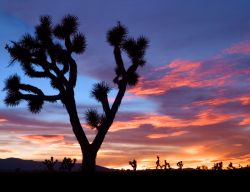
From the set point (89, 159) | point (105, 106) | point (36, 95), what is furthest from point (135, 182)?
point (36, 95)

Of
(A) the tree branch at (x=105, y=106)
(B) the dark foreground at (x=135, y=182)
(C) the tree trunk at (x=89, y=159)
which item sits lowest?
(B) the dark foreground at (x=135, y=182)

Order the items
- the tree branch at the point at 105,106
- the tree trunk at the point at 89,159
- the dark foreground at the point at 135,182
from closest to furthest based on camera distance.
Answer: the dark foreground at the point at 135,182 < the tree trunk at the point at 89,159 < the tree branch at the point at 105,106

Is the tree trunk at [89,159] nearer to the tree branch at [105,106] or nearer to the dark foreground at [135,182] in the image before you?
the tree branch at [105,106]

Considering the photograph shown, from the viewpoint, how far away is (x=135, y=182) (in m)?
10.8

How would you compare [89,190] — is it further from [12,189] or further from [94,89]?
[94,89]

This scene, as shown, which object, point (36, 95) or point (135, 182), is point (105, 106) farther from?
point (135, 182)

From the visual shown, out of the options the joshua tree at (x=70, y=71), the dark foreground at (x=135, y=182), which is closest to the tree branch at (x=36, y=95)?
the joshua tree at (x=70, y=71)

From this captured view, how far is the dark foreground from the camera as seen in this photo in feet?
33.3

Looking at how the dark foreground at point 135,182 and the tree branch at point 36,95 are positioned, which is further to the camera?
the tree branch at point 36,95

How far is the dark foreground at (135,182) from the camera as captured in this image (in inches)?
400

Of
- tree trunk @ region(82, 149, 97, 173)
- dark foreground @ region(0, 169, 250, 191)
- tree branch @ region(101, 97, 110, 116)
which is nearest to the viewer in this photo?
dark foreground @ region(0, 169, 250, 191)

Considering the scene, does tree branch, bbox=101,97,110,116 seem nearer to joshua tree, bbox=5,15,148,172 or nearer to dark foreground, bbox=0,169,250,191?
joshua tree, bbox=5,15,148,172

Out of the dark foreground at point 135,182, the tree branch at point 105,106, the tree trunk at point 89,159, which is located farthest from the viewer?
the tree branch at point 105,106

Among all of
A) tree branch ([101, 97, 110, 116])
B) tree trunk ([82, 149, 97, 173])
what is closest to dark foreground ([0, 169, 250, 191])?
tree trunk ([82, 149, 97, 173])
